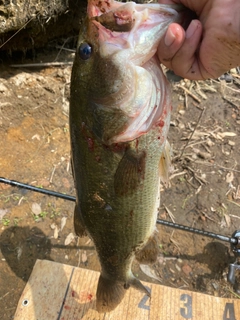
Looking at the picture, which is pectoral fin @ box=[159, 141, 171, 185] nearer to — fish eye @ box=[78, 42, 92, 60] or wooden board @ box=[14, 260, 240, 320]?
fish eye @ box=[78, 42, 92, 60]

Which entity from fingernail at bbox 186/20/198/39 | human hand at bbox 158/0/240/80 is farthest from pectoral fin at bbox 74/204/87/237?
fingernail at bbox 186/20/198/39

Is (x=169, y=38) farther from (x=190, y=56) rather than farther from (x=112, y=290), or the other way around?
(x=112, y=290)

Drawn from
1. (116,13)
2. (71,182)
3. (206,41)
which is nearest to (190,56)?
(206,41)

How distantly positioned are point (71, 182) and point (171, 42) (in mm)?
2528

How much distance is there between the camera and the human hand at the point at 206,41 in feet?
4.67

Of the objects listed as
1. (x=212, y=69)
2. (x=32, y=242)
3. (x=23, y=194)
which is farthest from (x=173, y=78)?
(x=212, y=69)

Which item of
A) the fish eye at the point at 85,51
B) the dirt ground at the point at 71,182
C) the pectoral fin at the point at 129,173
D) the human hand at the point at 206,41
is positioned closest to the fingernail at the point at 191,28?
the human hand at the point at 206,41

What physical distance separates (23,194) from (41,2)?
2194 mm

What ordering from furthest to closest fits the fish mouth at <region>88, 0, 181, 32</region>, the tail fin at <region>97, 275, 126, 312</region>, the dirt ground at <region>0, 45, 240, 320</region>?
the dirt ground at <region>0, 45, 240, 320</region> < the tail fin at <region>97, 275, 126, 312</region> < the fish mouth at <region>88, 0, 181, 32</region>

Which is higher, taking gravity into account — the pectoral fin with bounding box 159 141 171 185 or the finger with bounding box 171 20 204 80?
the finger with bounding box 171 20 204 80

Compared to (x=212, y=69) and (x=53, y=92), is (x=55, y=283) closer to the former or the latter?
(x=212, y=69)

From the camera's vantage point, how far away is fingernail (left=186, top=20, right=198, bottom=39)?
1479 mm

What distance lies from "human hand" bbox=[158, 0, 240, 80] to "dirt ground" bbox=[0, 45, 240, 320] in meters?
2.07

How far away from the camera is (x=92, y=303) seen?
266cm
